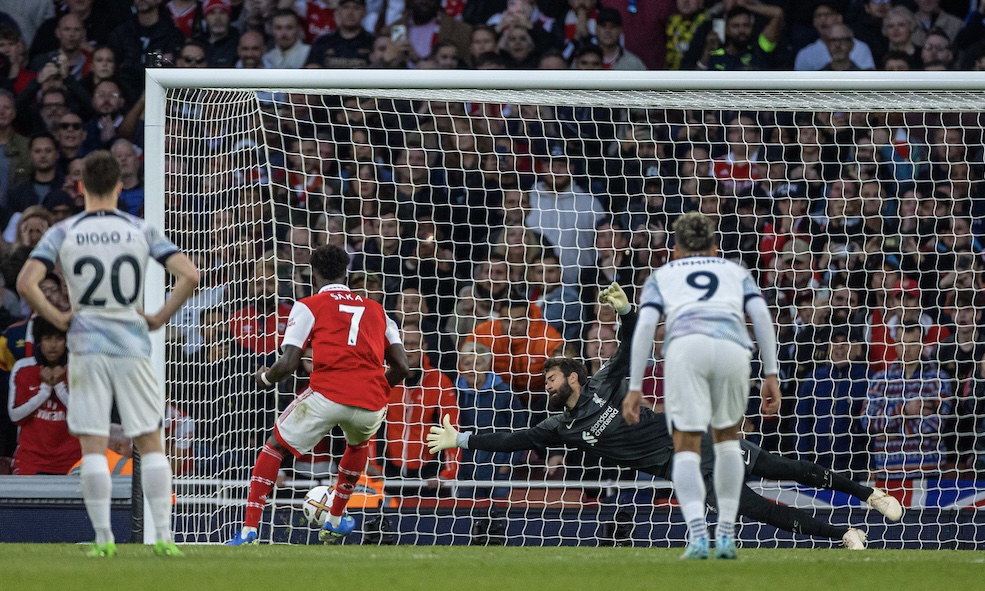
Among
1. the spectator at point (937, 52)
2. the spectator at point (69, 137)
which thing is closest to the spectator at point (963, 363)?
the spectator at point (937, 52)

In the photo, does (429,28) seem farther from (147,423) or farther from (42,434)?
(147,423)

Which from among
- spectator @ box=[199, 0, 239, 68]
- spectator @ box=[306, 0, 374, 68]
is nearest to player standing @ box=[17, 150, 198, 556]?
spectator @ box=[306, 0, 374, 68]

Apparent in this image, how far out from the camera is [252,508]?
8.23m

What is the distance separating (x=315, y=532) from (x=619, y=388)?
252cm

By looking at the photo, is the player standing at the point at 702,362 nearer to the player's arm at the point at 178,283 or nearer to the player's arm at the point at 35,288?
the player's arm at the point at 178,283

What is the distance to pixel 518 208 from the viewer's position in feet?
34.6

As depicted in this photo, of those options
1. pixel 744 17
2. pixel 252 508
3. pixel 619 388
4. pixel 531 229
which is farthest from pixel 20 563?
pixel 744 17

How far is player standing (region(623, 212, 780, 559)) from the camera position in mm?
6082

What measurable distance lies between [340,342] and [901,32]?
22.1ft

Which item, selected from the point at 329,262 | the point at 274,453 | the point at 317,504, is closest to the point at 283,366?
the point at 274,453

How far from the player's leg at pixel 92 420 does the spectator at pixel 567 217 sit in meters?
5.77

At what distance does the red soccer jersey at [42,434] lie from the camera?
34.5 feet

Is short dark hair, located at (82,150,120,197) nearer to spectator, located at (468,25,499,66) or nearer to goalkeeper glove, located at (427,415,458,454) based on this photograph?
goalkeeper glove, located at (427,415,458,454)

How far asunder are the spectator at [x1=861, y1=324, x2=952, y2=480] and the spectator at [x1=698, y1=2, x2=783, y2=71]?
308cm
